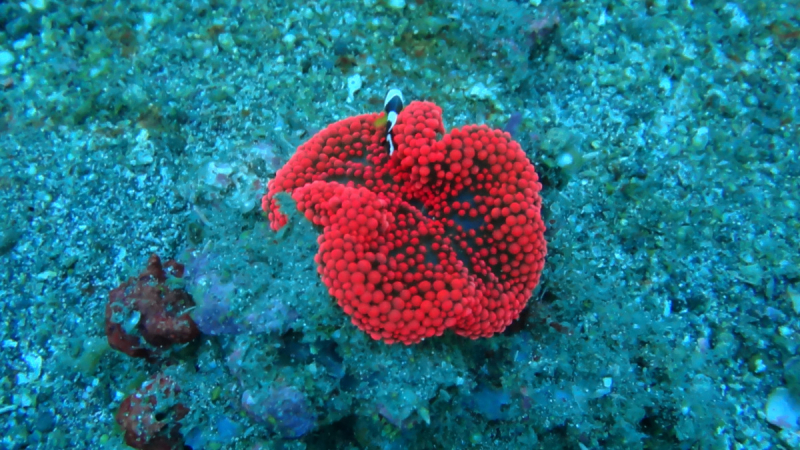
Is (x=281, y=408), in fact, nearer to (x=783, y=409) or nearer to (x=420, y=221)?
(x=420, y=221)

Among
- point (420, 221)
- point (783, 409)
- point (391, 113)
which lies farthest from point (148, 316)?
point (783, 409)

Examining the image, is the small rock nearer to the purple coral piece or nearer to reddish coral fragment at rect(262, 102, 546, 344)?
reddish coral fragment at rect(262, 102, 546, 344)

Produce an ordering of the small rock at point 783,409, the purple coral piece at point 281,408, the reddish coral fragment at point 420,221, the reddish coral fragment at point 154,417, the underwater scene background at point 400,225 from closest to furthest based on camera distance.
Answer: the reddish coral fragment at point 420,221 < the purple coral piece at point 281,408 < the underwater scene background at point 400,225 < the reddish coral fragment at point 154,417 < the small rock at point 783,409

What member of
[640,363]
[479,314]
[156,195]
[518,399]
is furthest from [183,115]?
[640,363]

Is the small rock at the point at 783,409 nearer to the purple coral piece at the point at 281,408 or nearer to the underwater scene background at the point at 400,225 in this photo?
the underwater scene background at the point at 400,225

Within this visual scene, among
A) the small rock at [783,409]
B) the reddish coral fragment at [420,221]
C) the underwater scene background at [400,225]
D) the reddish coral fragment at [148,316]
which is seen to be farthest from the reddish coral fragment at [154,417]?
the small rock at [783,409]
